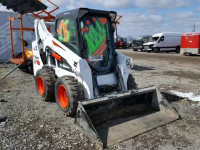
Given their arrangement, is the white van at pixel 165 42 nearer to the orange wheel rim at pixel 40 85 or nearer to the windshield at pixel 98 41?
the windshield at pixel 98 41

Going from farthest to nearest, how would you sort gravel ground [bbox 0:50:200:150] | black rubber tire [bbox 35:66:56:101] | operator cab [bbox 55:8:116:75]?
black rubber tire [bbox 35:66:56:101]
operator cab [bbox 55:8:116:75]
gravel ground [bbox 0:50:200:150]

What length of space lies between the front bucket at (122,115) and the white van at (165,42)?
738 inches

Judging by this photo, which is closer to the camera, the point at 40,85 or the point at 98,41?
the point at 98,41

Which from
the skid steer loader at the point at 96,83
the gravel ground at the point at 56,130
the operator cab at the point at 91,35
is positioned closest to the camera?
the gravel ground at the point at 56,130

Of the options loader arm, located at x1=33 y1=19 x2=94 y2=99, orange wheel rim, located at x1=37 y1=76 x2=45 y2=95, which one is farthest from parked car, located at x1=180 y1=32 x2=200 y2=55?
orange wheel rim, located at x1=37 y1=76 x2=45 y2=95

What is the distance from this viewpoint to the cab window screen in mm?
4495

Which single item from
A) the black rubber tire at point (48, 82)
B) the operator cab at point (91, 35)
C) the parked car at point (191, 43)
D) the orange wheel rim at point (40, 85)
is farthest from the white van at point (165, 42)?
the black rubber tire at point (48, 82)

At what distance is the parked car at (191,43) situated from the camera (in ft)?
59.6

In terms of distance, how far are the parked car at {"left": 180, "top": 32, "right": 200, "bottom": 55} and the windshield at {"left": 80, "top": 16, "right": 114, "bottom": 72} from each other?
15691 millimetres

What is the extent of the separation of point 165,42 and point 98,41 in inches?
764

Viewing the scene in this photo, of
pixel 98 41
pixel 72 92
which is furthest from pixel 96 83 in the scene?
pixel 98 41

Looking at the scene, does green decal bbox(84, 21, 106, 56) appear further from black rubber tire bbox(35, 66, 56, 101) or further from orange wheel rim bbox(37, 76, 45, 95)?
orange wheel rim bbox(37, 76, 45, 95)

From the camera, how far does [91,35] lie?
456 centimetres

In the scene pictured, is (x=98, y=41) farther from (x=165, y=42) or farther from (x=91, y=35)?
(x=165, y=42)
